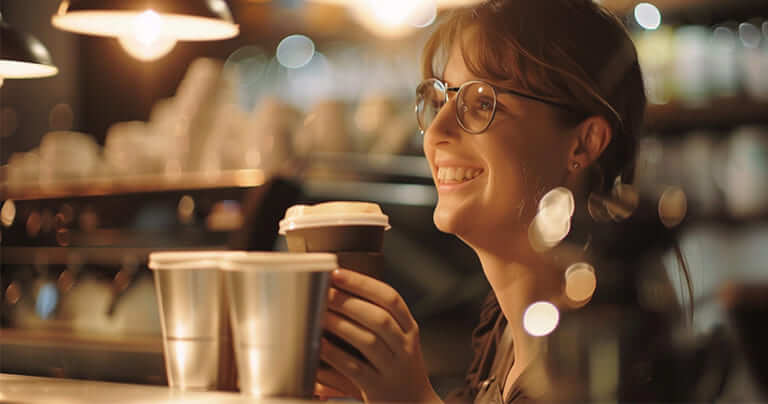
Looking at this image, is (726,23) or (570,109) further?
(726,23)

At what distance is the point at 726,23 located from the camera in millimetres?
2492

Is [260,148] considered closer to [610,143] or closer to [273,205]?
[273,205]

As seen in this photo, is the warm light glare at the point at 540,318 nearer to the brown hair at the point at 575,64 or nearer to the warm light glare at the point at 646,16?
the brown hair at the point at 575,64

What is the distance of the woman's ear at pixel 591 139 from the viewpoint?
3.87ft

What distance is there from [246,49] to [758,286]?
1.91m

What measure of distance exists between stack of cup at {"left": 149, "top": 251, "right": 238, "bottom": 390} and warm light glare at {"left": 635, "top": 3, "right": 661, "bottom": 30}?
0.83 m

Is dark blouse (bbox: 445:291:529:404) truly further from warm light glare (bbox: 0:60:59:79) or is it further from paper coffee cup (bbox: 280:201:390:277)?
warm light glare (bbox: 0:60:59:79)

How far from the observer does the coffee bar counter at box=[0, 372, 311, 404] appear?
0.89 m

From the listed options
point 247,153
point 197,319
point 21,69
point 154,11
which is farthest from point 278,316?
point 247,153

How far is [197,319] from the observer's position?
1.00m

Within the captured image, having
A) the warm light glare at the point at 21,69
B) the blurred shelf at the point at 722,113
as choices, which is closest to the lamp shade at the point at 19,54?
the warm light glare at the point at 21,69

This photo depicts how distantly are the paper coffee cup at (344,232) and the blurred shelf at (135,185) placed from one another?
3.90 ft

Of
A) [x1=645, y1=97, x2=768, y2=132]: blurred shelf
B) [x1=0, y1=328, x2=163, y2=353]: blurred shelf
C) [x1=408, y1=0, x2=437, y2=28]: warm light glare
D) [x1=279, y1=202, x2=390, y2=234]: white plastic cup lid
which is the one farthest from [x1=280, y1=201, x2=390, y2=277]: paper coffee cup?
[x1=645, y1=97, x2=768, y2=132]: blurred shelf

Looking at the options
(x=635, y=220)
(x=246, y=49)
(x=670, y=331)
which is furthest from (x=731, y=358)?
(x=246, y=49)
